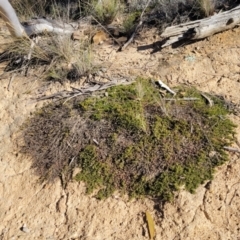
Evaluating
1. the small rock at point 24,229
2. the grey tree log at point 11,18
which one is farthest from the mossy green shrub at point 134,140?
the grey tree log at point 11,18

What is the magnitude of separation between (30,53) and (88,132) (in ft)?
4.81

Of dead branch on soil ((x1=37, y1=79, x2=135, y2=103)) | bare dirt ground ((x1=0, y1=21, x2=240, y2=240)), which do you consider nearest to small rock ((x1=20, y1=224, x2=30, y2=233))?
bare dirt ground ((x1=0, y1=21, x2=240, y2=240))

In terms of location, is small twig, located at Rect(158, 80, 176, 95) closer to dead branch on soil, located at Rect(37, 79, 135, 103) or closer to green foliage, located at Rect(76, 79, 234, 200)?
green foliage, located at Rect(76, 79, 234, 200)

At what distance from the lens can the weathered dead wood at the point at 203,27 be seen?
12.9 ft

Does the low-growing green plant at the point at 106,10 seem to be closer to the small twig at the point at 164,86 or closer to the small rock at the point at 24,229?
the small twig at the point at 164,86

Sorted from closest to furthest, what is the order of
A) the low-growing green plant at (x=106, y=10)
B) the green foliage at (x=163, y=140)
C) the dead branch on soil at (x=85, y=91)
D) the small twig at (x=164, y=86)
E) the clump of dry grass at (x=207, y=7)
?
the green foliage at (x=163, y=140), the small twig at (x=164, y=86), the dead branch on soil at (x=85, y=91), the clump of dry grass at (x=207, y=7), the low-growing green plant at (x=106, y=10)

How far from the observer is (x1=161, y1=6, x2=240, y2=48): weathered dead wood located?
392 cm

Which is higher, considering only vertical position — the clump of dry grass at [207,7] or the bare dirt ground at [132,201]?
the clump of dry grass at [207,7]

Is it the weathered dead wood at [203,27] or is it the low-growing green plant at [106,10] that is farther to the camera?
the low-growing green plant at [106,10]

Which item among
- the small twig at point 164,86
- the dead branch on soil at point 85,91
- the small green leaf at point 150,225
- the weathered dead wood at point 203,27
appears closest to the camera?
the small green leaf at point 150,225

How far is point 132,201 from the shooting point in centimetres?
290

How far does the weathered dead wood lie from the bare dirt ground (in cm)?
12

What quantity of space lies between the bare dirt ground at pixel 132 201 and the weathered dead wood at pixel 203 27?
12 centimetres

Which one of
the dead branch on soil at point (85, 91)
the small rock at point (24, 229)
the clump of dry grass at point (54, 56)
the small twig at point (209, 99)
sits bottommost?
the small rock at point (24, 229)
